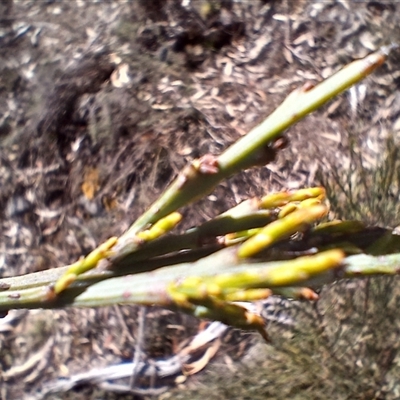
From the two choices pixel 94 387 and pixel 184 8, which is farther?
pixel 184 8

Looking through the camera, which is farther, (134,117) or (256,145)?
(134,117)

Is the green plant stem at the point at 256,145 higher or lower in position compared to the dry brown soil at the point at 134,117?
higher

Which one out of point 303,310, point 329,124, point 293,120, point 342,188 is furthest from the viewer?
point 329,124

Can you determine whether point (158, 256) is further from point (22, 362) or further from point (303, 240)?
point (22, 362)

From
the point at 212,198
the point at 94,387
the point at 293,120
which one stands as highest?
the point at 293,120

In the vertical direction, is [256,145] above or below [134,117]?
above

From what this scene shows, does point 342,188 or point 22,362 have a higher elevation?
point 342,188

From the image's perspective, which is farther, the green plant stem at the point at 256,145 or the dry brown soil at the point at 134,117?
the dry brown soil at the point at 134,117

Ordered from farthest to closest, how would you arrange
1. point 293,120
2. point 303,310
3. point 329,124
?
point 329,124 → point 303,310 → point 293,120

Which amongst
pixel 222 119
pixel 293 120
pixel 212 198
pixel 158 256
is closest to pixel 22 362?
pixel 212 198

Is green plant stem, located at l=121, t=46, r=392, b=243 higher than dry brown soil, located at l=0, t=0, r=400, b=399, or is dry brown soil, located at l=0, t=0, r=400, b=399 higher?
green plant stem, located at l=121, t=46, r=392, b=243

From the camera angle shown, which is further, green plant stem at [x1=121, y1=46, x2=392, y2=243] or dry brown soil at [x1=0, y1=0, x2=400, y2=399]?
dry brown soil at [x1=0, y1=0, x2=400, y2=399]
